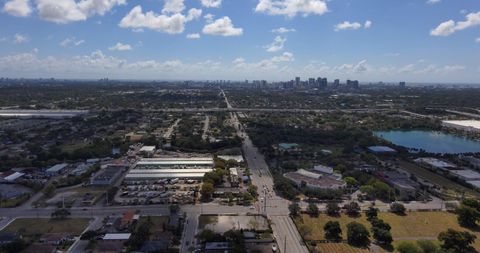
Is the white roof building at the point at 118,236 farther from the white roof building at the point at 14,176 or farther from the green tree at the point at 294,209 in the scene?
the white roof building at the point at 14,176

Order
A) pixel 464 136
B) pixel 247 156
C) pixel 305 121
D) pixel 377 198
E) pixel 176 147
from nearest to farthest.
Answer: pixel 377 198, pixel 247 156, pixel 176 147, pixel 464 136, pixel 305 121

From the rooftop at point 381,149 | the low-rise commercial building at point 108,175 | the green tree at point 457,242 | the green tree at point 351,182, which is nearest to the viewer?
the green tree at point 457,242

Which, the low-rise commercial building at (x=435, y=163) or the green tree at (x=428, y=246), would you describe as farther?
the low-rise commercial building at (x=435, y=163)

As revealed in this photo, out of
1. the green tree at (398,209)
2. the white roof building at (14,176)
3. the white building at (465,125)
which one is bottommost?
the white roof building at (14,176)

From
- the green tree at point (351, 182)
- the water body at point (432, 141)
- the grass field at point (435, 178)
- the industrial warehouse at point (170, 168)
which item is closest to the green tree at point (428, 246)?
the green tree at point (351, 182)

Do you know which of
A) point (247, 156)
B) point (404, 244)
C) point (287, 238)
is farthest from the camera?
point (247, 156)

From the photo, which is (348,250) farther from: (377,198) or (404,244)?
(377,198)

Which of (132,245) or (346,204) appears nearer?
(132,245)

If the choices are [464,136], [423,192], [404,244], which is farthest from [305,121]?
[404,244]
